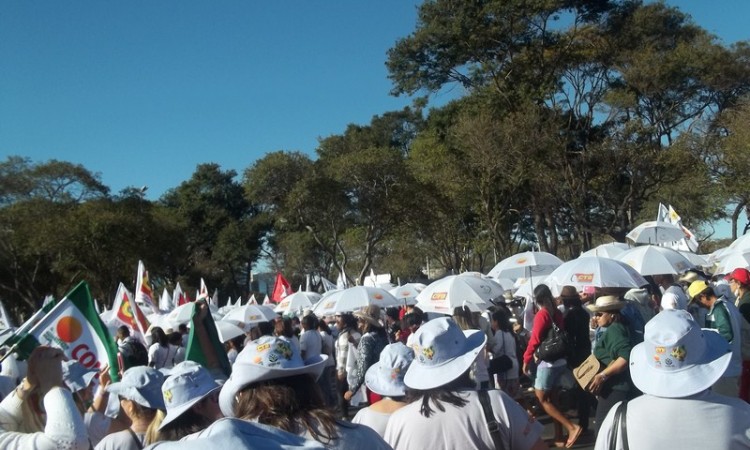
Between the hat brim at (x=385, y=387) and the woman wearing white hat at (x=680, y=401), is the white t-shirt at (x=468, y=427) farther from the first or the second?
the hat brim at (x=385, y=387)

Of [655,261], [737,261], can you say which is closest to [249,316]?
[655,261]

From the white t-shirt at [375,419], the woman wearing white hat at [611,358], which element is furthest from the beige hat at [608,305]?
the white t-shirt at [375,419]

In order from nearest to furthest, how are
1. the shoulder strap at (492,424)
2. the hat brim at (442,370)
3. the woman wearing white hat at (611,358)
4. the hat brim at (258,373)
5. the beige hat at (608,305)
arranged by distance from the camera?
the hat brim at (258,373), the shoulder strap at (492,424), the hat brim at (442,370), the woman wearing white hat at (611,358), the beige hat at (608,305)

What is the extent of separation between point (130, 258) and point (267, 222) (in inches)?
670

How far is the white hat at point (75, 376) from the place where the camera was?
17.1 feet

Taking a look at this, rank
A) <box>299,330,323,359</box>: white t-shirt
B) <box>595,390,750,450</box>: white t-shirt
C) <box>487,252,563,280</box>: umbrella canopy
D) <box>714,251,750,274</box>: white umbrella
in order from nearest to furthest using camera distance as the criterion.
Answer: <box>595,390,750,450</box>: white t-shirt < <box>299,330,323,359</box>: white t-shirt < <box>714,251,750,274</box>: white umbrella < <box>487,252,563,280</box>: umbrella canopy

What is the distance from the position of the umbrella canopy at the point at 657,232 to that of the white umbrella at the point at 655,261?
464cm

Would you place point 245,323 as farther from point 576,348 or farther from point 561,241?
point 561,241

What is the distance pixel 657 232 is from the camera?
18906 millimetres

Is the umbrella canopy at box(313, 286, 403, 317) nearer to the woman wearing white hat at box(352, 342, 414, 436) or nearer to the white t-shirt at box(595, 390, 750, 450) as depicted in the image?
the woman wearing white hat at box(352, 342, 414, 436)

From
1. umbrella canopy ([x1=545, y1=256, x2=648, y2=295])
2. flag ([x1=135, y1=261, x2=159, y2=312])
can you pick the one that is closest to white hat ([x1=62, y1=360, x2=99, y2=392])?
umbrella canopy ([x1=545, y1=256, x2=648, y2=295])

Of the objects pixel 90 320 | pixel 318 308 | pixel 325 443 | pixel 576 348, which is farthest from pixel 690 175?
pixel 325 443

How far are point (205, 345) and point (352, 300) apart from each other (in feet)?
28.3

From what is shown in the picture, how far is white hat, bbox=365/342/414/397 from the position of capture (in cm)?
447
